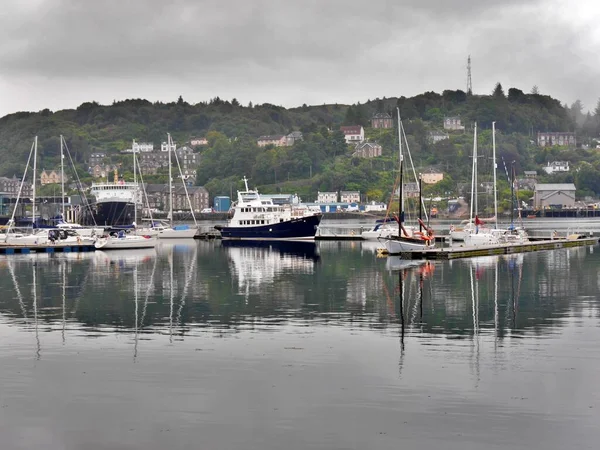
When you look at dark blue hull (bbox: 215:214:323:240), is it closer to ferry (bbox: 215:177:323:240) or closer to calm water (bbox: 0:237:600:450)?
ferry (bbox: 215:177:323:240)

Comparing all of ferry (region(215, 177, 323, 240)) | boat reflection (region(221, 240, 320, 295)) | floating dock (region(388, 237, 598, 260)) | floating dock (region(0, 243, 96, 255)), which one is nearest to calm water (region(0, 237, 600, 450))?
boat reflection (region(221, 240, 320, 295))

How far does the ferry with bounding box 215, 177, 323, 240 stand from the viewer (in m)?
93.8

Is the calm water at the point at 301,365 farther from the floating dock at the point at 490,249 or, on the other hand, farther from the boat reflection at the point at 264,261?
the floating dock at the point at 490,249

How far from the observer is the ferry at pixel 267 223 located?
93.8m

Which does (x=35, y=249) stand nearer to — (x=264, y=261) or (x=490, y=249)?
(x=264, y=261)

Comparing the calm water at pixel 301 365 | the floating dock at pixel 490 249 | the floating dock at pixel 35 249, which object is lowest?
the calm water at pixel 301 365

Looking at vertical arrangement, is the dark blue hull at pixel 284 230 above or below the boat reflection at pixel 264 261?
above

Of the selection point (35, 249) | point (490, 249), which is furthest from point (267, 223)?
point (490, 249)

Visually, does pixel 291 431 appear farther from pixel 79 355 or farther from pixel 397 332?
pixel 397 332

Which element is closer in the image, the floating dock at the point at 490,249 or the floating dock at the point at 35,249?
the floating dock at the point at 490,249

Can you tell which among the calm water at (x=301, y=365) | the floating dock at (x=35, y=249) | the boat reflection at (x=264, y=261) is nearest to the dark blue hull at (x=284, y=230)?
the boat reflection at (x=264, y=261)

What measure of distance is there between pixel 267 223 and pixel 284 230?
2795 mm

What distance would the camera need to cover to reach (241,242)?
3585 inches

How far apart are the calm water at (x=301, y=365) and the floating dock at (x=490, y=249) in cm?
1561
